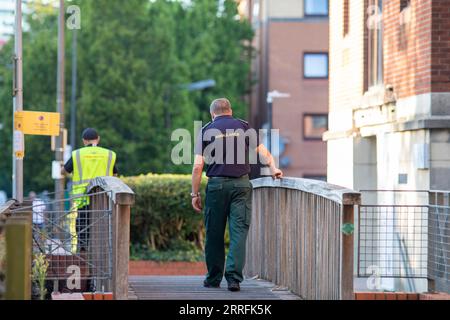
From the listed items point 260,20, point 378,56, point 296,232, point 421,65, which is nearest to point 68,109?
point 260,20

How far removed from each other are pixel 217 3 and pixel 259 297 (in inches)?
1841

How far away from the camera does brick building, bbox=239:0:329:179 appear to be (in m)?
51.6

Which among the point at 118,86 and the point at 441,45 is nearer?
the point at 441,45

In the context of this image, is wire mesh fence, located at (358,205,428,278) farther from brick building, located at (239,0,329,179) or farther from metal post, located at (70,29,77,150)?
brick building, located at (239,0,329,179)

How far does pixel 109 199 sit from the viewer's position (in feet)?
34.9

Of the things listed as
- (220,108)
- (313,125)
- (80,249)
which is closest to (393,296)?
(220,108)

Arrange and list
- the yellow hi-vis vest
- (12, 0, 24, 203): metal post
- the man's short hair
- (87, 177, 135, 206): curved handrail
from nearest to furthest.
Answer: (87, 177, 135, 206): curved handrail, the man's short hair, the yellow hi-vis vest, (12, 0, 24, 203): metal post

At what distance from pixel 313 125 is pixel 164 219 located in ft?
102

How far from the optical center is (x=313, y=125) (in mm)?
52969

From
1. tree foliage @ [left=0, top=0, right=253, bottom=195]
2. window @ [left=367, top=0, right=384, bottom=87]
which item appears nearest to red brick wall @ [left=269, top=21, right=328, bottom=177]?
tree foliage @ [left=0, top=0, right=253, bottom=195]

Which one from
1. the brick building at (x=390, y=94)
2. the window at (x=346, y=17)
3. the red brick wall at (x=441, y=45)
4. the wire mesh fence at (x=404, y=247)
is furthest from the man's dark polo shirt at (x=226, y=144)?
the window at (x=346, y=17)

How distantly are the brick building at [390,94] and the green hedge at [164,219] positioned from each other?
2740 mm

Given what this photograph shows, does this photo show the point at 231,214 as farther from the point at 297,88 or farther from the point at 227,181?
the point at 297,88

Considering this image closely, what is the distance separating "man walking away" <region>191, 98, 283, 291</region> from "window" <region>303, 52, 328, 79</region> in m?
41.2
